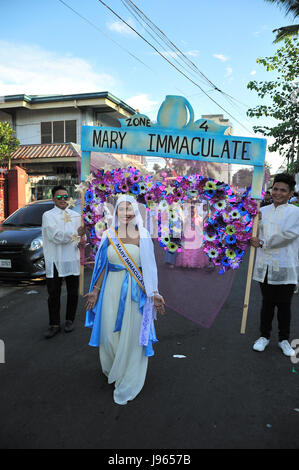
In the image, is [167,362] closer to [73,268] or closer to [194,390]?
[194,390]

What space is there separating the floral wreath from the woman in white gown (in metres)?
0.62

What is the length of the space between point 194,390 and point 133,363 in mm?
628

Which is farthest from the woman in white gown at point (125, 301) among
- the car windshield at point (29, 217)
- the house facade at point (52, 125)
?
the house facade at point (52, 125)

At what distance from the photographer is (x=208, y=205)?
3.78m

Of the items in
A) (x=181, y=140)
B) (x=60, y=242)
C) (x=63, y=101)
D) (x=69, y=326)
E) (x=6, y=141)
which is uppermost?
(x=63, y=101)

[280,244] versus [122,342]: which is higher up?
[280,244]

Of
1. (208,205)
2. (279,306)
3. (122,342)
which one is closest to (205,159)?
(208,205)

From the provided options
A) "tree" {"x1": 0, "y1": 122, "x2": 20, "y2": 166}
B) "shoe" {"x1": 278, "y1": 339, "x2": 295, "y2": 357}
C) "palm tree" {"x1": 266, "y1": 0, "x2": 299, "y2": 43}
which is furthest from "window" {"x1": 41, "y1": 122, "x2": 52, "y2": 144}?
"shoe" {"x1": 278, "y1": 339, "x2": 295, "y2": 357}

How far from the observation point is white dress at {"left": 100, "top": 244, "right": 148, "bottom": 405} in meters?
3.02

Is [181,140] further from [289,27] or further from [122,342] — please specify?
[289,27]

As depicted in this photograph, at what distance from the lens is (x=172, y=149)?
378 cm

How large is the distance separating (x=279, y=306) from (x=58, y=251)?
281cm

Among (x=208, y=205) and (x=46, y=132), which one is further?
(x=46, y=132)
